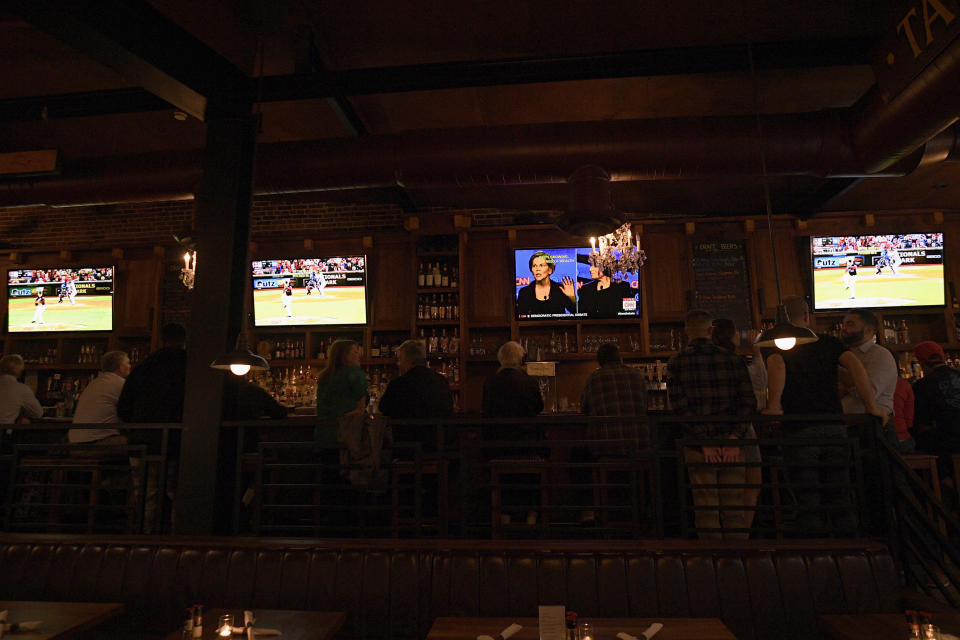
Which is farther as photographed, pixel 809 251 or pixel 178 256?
pixel 178 256

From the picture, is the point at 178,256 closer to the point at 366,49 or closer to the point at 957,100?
the point at 366,49

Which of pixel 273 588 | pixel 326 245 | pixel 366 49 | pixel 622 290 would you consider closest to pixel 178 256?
pixel 326 245

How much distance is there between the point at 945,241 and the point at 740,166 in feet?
13.7

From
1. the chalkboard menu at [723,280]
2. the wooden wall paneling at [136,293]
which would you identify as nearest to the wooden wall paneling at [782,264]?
the chalkboard menu at [723,280]

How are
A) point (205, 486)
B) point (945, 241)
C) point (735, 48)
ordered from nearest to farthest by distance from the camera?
1. point (205, 486)
2. point (735, 48)
3. point (945, 241)

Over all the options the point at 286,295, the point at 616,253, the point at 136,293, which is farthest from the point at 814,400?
the point at 136,293

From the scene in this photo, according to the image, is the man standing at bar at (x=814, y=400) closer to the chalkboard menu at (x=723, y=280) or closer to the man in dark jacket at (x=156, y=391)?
the chalkboard menu at (x=723, y=280)

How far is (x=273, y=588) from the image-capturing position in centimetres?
253

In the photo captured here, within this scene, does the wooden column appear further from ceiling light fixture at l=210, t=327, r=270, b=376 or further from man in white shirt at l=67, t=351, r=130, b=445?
man in white shirt at l=67, t=351, r=130, b=445

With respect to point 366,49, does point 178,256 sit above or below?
below

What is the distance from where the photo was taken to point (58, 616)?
2209 millimetres

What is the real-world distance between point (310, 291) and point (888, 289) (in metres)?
6.66

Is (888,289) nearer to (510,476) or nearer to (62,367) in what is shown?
(510,476)

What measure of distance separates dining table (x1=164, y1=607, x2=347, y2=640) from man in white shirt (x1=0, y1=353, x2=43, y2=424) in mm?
3619
